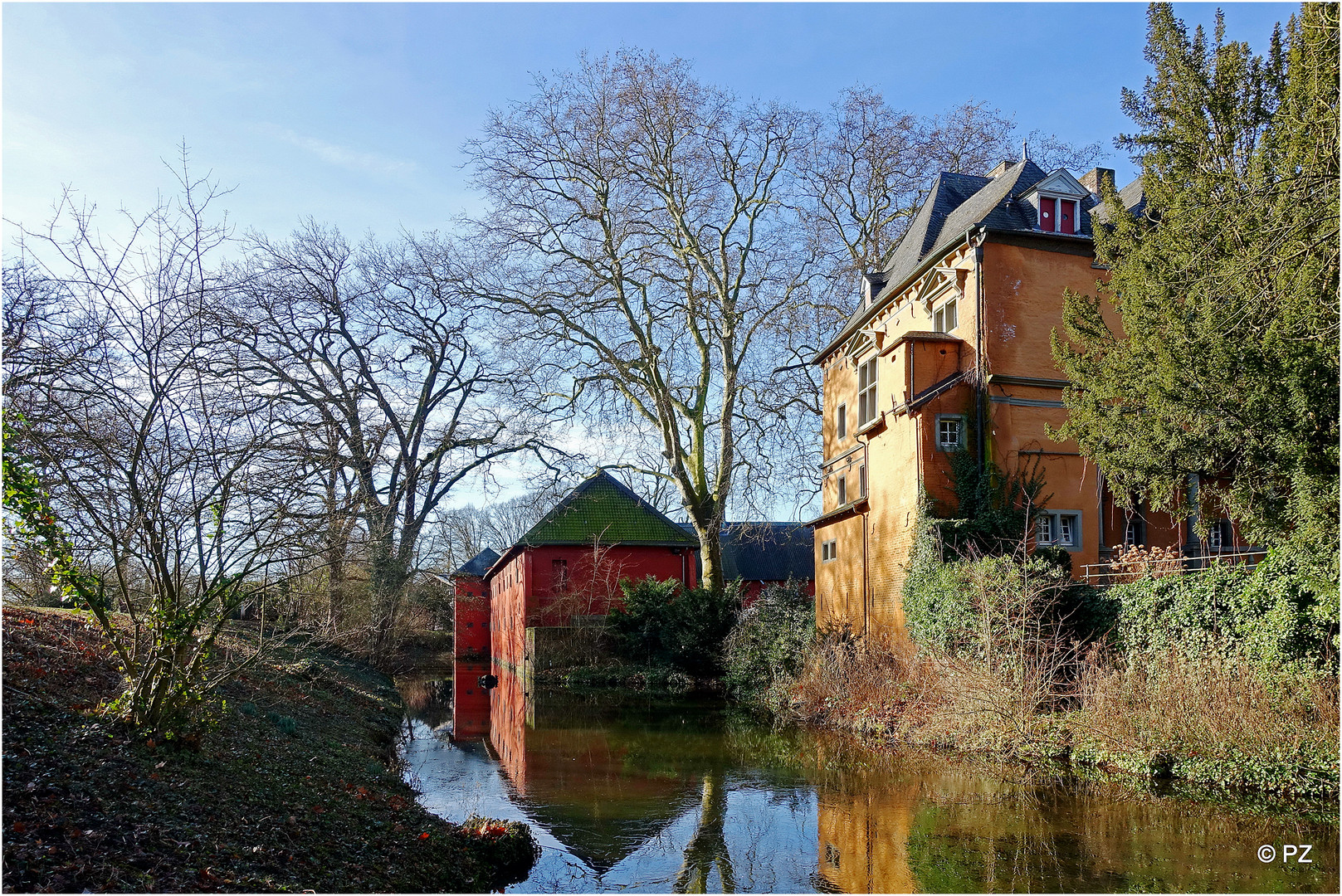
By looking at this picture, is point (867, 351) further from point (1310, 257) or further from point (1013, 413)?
point (1310, 257)

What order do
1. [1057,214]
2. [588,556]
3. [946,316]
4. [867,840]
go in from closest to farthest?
[867,840] → [1057,214] → [946,316] → [588,556]

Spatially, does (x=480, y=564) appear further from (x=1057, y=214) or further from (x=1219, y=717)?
(x=1219, y=717)

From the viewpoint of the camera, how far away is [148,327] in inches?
304

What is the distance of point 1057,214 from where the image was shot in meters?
18.3

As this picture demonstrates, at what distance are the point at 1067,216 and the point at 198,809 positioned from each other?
18.2 metres

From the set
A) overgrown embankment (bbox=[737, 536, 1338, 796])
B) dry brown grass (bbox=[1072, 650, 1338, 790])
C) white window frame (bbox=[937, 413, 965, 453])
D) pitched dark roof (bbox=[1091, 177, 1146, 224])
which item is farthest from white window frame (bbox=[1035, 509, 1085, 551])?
pitched dark roof (bbox=[1091, 177, 1146, 224])

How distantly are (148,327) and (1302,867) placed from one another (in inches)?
424

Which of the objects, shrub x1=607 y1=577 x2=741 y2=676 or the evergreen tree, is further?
shrub x1=607 y1=577 x2=741 y2=676

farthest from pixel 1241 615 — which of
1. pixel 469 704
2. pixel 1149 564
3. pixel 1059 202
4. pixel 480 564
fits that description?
pixel 480 564

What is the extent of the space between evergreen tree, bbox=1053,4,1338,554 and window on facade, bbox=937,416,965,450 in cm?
300

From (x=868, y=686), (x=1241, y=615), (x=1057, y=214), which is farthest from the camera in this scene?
(x=1057, y=214)

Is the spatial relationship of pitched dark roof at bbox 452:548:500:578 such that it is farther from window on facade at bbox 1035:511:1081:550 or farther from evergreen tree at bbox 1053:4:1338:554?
evergreen tree at bbox 1053:4:1338:554

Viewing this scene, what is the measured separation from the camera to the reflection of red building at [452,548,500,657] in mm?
40562

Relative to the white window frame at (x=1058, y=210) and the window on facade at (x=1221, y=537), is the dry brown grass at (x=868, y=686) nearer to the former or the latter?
the window on facade at (x=1221, y=537)
